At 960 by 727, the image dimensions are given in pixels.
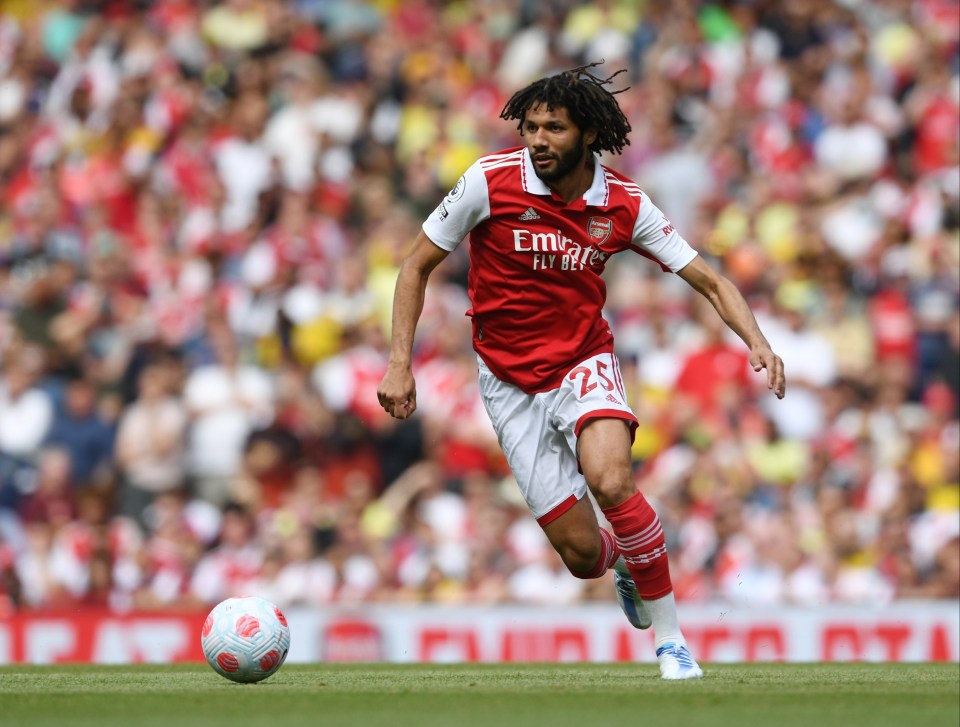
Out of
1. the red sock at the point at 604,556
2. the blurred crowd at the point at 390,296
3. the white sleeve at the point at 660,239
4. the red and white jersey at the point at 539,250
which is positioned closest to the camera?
the red and white jersey at the point at 539,250

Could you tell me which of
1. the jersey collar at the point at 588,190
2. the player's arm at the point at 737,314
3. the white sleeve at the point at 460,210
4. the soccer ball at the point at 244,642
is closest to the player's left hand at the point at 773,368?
the player's arm at the point at 737,314

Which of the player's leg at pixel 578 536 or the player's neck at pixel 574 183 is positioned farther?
the player's leg at pixel 578 536

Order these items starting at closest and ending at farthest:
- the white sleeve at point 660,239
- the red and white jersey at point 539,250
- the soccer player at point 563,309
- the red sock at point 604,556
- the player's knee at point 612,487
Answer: the player's knee at point 612,487 < the soccer player at point 563,309 < the red and white jersey at point 539,250 < the white sleeve at point 660,239 < the red sock at point 604,556

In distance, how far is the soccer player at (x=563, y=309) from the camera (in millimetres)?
7836

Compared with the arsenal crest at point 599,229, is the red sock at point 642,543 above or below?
below

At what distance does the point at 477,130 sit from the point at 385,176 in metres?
1.00

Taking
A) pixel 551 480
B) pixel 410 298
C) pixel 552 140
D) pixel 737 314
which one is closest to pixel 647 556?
pixel 551 480

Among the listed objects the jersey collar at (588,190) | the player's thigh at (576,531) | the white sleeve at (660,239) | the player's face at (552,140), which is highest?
the player's face at (552,140)

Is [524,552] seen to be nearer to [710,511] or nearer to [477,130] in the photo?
[710,511]

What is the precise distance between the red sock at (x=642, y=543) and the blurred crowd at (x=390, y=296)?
14.0ft

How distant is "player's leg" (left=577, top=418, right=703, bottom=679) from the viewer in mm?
7695

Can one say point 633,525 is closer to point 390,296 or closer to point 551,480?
point 551,480

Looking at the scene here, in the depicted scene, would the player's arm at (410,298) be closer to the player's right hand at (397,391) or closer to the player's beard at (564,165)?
the player's right hand at (397,391)

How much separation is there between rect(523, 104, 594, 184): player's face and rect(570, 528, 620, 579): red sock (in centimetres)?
172
